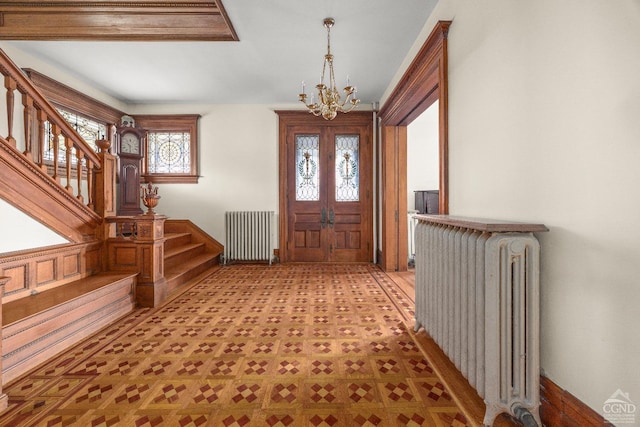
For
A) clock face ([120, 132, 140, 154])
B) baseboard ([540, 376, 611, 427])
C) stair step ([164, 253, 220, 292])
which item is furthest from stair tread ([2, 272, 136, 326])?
baseboard ([540, 376, 611, 427])

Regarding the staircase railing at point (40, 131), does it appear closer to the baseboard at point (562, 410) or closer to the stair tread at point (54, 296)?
the stair tread at point (54, 296)

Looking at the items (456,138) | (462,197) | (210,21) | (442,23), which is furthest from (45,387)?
(442,23)

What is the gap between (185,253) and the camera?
473 cm

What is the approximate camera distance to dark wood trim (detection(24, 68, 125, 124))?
391cm

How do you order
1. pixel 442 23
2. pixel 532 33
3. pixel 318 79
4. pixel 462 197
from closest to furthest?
pixel 532 33 → pixel 462 197 → pixel 442 23 → pixel 318 79

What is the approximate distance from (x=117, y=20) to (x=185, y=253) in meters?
3.21

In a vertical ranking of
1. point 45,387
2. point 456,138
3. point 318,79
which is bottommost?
point 45,387

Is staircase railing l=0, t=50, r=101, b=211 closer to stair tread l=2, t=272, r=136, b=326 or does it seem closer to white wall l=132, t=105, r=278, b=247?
stair tread l=2, t=272, r=136, b=326

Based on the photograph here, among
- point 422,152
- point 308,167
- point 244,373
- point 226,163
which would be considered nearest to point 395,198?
point 422,152

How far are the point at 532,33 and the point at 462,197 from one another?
43.2 inches

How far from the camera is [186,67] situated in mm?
4125

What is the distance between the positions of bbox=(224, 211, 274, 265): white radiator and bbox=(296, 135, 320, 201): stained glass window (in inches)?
30.7

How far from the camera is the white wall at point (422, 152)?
5742mm

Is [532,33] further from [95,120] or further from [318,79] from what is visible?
[95,120]
